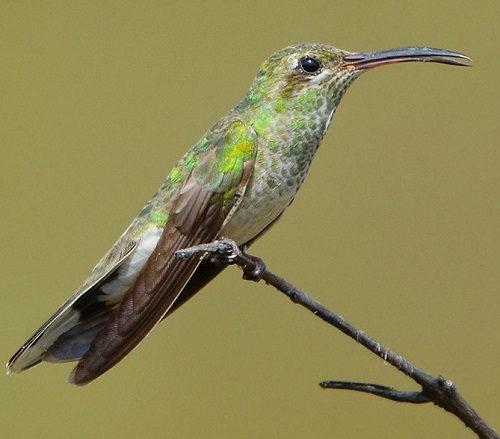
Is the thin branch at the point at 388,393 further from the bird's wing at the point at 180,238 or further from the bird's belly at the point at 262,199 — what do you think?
the bird's belly at the point at 262,199

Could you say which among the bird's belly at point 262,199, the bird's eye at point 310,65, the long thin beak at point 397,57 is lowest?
the bird's belly at point 262,199

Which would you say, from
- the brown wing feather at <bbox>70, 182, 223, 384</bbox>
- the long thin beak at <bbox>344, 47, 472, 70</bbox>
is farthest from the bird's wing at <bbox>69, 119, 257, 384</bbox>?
the long thin beak at <bbox>344, 47, 472, 70</bbox>

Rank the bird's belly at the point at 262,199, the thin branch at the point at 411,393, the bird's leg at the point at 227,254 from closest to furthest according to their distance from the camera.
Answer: the thin branch at the point at 411,393 → the bird's leg at the point at 227,254 → the bird's belly at the point at 262,199

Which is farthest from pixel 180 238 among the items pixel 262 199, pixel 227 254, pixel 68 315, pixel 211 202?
pixel 227 254

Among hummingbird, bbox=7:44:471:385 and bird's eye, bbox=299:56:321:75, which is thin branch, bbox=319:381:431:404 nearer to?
hummingbird, bbox=7:44:471:385

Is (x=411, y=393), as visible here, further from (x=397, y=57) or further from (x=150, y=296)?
(x=397, y=57)

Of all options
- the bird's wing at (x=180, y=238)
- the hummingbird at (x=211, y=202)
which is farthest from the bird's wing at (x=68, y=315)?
the bird's wing at (x=180, y=238)

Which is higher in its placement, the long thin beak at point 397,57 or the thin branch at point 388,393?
the long thin beak at point 397,57

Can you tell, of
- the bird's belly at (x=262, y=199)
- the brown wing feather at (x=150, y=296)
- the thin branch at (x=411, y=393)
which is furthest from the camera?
the bird's belly at (x=262, y=199)

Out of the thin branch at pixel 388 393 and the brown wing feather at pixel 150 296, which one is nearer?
the thin branch at pixel 388 393
